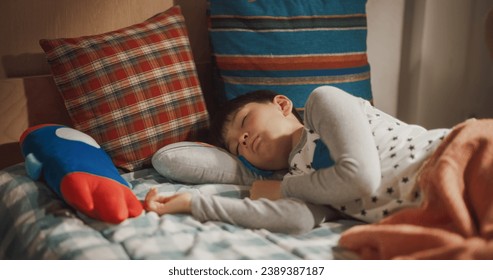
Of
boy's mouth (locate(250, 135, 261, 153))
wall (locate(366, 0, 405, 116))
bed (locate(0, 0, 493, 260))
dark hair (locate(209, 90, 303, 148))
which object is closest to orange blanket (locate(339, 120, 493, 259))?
bed (locate(0, 0, 493, 260))

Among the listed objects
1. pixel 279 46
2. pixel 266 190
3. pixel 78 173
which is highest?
pixel 279 46

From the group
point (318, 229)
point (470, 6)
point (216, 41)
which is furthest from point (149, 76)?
point (470, 6)

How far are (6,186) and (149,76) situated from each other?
45 centimetres

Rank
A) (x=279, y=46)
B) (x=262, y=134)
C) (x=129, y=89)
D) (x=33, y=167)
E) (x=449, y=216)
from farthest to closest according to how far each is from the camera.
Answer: (x=279, y=46), (x=129, y=89), (x=262, y=134), (x=33, y=167), (x=449, y=216)

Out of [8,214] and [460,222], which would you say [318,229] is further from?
[8,214]

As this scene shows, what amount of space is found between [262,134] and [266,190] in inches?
5.5

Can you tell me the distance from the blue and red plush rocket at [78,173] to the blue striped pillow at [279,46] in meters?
0.51

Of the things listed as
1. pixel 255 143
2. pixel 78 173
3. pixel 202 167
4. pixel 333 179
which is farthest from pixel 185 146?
pixel 333 179

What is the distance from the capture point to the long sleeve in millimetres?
900

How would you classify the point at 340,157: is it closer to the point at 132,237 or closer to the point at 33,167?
the point at 132,237

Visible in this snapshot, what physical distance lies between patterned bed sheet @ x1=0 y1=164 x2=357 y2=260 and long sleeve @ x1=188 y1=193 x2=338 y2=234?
0.05 feet

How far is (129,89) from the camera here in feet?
4.06

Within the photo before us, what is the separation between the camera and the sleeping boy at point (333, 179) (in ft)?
2.95
